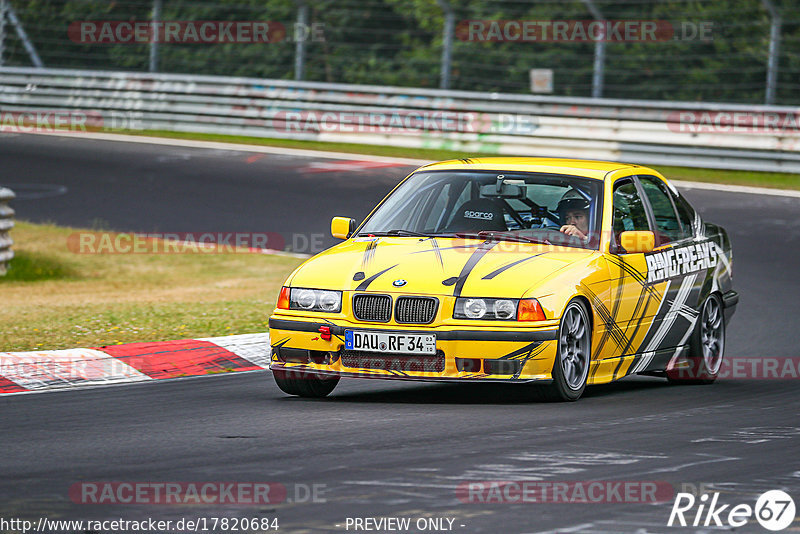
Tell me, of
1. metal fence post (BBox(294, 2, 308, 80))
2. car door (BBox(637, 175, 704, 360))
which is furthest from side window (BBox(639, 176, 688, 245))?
metal fence post (BBox(294, 2, 308, 80))

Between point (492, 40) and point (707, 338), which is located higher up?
point (492, 40)

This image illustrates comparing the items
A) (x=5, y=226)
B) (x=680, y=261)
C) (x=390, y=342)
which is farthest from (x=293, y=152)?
(x=390, y=342)

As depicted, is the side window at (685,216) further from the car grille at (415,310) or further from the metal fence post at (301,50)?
the metal fence post at (301,50)

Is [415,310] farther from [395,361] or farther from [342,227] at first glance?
[342,227]

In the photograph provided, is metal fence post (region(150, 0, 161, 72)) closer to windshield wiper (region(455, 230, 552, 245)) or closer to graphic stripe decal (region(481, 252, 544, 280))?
windshield wiper (region(455, 230, 552, 245))

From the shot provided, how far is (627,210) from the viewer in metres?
9.85

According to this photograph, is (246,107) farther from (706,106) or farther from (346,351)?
(346,351)

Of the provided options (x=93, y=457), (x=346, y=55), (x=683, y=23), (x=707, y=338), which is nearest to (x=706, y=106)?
(x=683, y=23)

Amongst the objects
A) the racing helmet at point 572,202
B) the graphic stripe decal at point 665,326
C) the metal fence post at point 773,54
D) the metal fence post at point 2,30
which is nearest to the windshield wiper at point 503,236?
the racing helmet at point 572,202

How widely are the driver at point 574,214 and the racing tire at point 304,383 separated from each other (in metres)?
1.80

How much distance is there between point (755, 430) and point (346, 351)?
2.35 meters

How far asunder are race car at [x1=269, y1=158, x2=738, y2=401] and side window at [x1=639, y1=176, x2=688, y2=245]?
0.04 ft

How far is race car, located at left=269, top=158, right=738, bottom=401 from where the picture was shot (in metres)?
8.38

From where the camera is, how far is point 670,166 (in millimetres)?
23656
